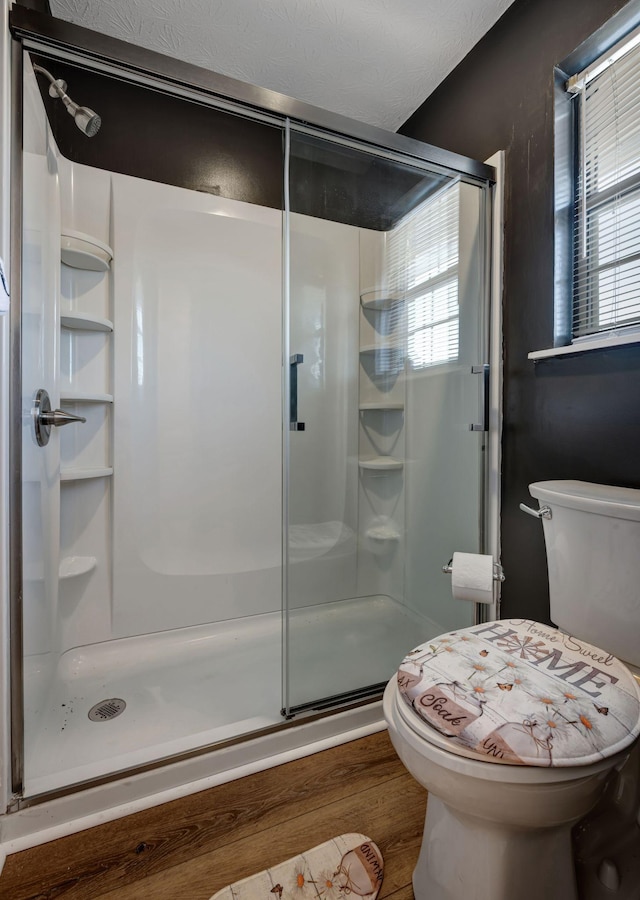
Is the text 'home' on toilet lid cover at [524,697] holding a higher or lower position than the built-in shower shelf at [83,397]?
lower

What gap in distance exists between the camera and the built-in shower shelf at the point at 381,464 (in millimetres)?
1653

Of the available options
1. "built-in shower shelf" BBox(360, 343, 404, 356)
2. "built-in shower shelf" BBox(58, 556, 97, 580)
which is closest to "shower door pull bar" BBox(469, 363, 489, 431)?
"built-in shower shelf" BBox(360, 343, 404, 356)

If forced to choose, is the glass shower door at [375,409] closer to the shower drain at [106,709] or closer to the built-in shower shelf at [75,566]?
the shower drain at [106,709]

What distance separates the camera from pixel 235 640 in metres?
1.86

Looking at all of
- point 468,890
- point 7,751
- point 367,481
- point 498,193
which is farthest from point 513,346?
point 7,751

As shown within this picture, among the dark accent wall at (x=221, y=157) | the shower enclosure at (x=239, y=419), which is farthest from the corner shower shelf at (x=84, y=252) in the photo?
the dark accent wall at (x=221, y=157)

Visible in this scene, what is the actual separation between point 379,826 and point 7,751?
88cm

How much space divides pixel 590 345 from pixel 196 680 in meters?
1.70

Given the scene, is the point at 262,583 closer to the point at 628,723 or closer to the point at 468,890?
the point at 468,890

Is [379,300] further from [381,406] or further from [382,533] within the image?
[382,533]

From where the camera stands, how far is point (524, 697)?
73 cm

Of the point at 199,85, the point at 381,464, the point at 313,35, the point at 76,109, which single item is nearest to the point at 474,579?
the point at 381,464

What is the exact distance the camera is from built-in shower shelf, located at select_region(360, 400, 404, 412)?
5.33 ft

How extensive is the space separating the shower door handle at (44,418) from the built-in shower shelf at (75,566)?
0.59 metres
